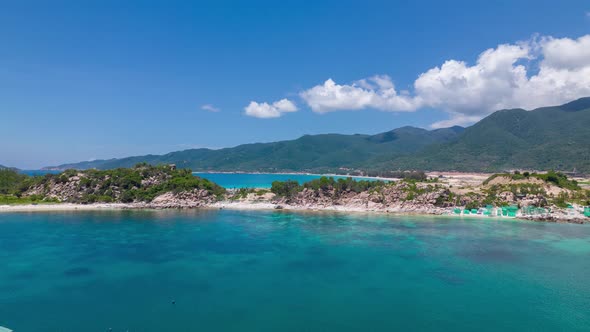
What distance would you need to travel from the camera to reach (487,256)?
32.5m

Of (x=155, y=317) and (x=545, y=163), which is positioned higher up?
(x=545, y=163)

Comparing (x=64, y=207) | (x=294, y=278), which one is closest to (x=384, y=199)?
(x=294, y=278)

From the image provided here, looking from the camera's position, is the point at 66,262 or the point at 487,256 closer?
the point at 66,262

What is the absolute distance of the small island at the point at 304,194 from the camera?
58156mm

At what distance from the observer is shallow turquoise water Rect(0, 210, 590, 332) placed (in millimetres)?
19719

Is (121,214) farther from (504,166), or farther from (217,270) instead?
(504,166)

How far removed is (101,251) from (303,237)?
22628 mm

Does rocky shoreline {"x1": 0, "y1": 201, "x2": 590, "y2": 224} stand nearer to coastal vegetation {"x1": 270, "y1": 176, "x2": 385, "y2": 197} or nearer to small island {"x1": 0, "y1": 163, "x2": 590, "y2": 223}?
small island {"x1": 0, "y1": 163, "x2": 590, "y2": 223}

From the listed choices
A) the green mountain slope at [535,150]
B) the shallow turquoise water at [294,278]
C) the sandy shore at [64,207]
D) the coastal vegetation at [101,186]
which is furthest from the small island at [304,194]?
the green mountain slope at [535,150]

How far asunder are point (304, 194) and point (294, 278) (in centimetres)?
4326

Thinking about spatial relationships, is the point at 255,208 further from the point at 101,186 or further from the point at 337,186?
the point at 101,186

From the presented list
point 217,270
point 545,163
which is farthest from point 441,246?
point 545,163

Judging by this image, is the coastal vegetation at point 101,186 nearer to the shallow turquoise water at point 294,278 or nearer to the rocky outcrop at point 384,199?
the rocky outcrop at point 384,199

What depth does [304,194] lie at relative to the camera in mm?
69688
